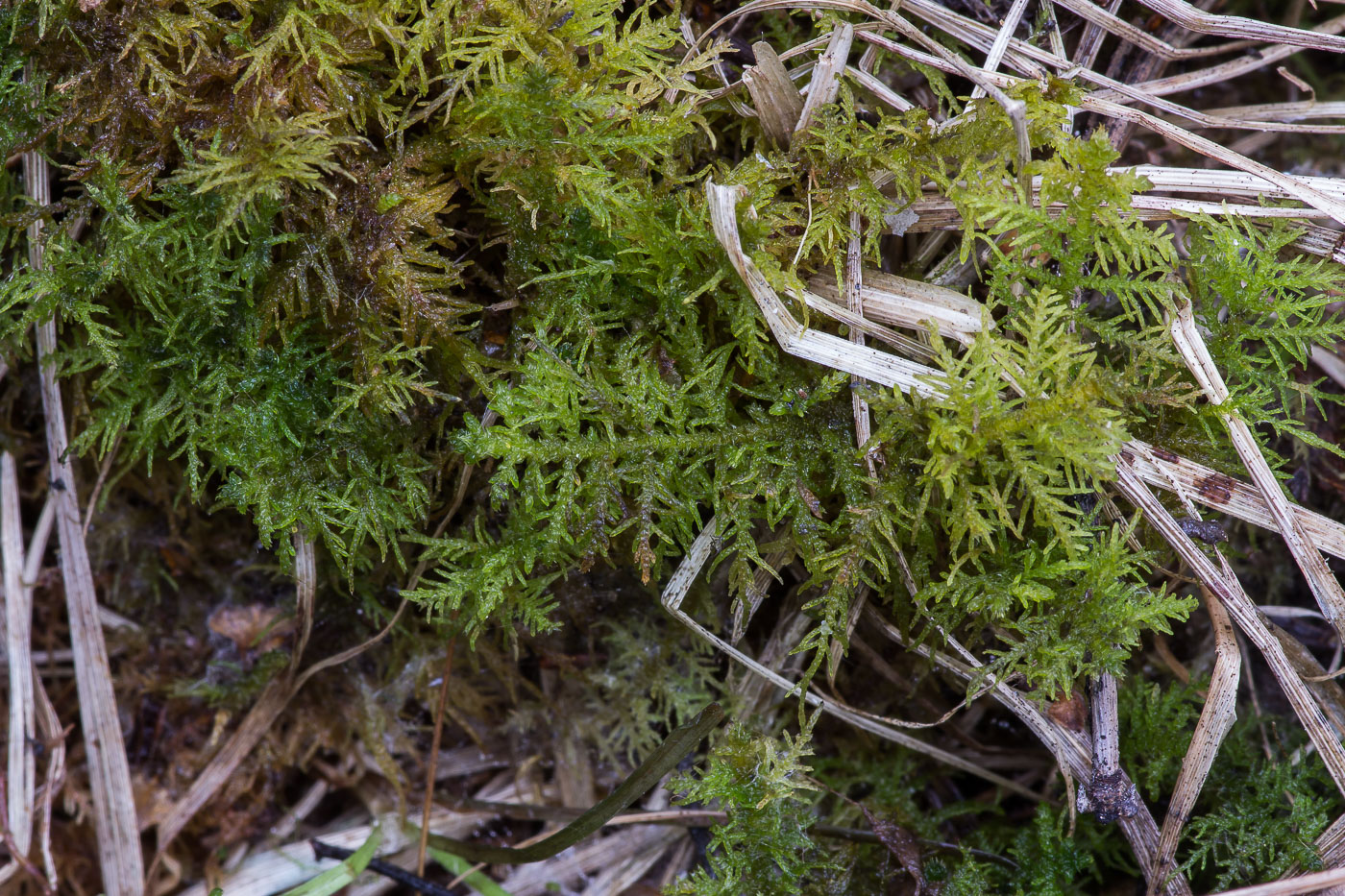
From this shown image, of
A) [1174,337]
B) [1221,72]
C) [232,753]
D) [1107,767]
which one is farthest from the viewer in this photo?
[232,753]

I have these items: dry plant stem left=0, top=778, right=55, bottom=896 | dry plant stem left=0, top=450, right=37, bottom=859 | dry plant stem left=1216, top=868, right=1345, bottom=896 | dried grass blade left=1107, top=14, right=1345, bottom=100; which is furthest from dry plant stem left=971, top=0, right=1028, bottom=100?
dry plant stem left=0, top=778, right=55, bottom=896

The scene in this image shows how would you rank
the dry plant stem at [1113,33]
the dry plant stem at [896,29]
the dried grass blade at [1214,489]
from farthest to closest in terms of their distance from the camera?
the dry plant stem at [1113,33], the dried grass blade at [1214,489], the dry plant stem at [896,29]

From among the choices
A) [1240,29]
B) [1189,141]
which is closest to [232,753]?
[1189,141]

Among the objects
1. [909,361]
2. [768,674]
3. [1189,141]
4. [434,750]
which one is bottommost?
[434,750]

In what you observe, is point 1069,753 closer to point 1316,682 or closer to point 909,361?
point 1316,682

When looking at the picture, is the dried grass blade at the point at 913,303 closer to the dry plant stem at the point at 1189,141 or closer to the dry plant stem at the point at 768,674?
the dry plant stem at the point at 1189,141

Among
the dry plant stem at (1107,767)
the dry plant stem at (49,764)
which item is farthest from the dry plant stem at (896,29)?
the dry plant stem at (49,764)
